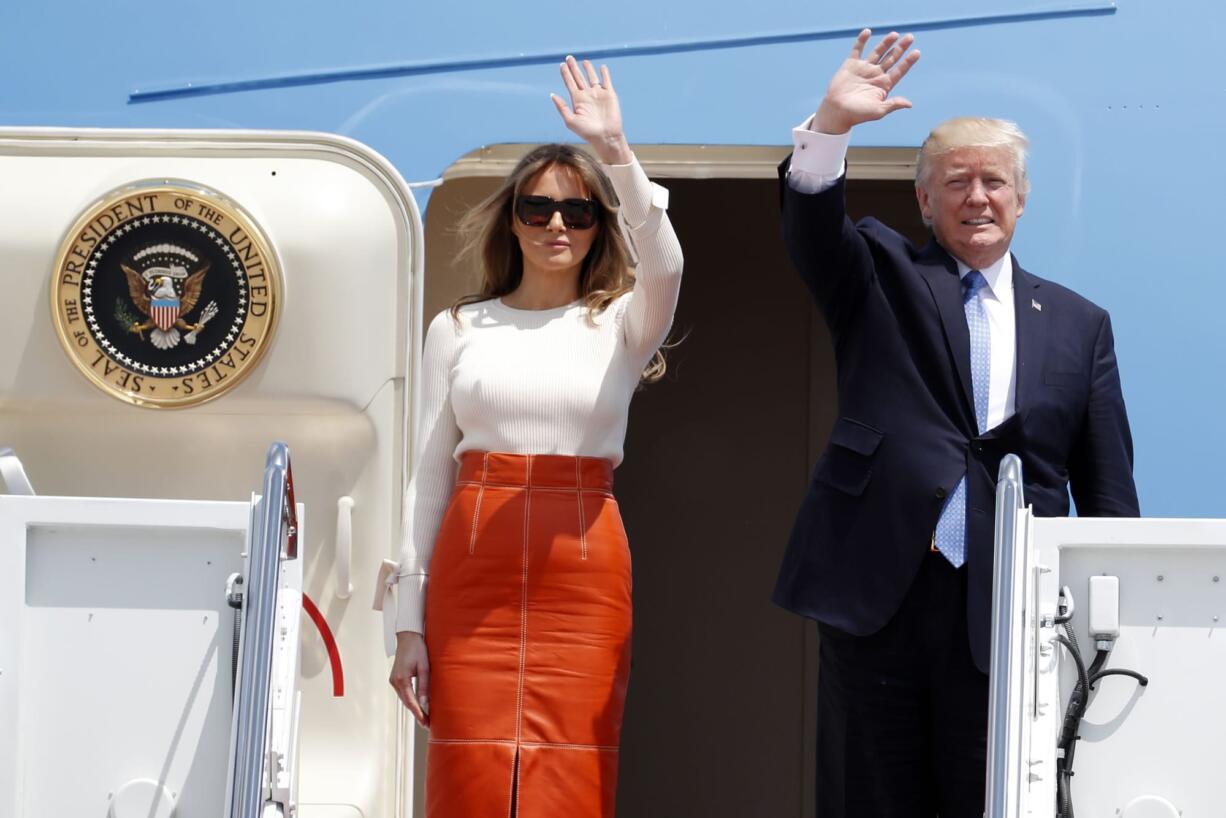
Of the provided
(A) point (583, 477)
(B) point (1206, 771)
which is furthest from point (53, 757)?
(B) point (1206, 771)

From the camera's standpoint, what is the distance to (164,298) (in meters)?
3.26

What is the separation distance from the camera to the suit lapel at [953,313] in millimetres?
2760

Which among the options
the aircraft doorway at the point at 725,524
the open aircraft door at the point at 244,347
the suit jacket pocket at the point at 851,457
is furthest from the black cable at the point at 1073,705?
the aircraft doorway at the point at 725,524

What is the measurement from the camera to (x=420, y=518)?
2.89 meters

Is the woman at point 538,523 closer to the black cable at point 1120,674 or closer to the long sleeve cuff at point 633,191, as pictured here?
the long sleeve cuff at point 633,191

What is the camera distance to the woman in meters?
2.72

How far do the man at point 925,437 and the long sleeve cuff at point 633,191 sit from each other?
0.75 feet

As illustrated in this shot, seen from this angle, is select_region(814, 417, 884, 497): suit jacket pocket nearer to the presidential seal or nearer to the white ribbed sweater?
the white ribbed sweater

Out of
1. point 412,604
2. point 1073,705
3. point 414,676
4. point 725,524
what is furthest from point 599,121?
point 725,524

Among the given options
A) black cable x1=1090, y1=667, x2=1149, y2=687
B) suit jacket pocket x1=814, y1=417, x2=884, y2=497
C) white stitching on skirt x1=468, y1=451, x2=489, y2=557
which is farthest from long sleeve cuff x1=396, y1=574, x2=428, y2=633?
black cable x1=1090, y1=667, x2=1149, y2=687

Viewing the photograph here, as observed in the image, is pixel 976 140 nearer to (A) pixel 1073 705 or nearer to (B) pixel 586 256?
(B) pixel 586 256

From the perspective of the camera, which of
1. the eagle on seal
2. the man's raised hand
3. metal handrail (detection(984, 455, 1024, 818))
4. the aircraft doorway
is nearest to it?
metal handrail (detection(984, 455, 1024, 818))

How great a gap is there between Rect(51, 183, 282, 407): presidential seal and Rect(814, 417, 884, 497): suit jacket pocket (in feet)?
3.84

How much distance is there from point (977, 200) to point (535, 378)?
0.79m
